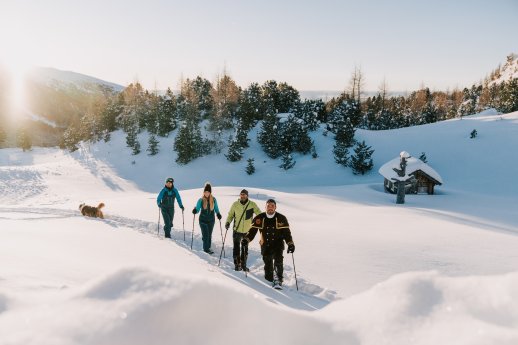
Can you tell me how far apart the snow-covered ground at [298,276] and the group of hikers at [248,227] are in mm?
430

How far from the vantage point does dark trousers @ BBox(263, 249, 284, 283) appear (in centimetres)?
730

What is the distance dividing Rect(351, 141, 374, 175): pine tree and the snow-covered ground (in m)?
5.39

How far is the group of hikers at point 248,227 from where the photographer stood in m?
7.23

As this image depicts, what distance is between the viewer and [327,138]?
1507 inches

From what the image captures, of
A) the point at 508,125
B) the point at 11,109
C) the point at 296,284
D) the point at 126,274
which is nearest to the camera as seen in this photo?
the point at 126,274

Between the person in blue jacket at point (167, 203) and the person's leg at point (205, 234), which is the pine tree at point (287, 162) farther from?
the person's leg at point (205, 234)

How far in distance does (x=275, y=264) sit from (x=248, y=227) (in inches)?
63.4

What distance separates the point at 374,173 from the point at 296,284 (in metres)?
27.2

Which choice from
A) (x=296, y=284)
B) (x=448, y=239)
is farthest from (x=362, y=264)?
(x=448, y=239)

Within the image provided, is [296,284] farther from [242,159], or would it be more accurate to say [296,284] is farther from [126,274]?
[242,159]

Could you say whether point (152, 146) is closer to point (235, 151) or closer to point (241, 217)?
point (235, 151)

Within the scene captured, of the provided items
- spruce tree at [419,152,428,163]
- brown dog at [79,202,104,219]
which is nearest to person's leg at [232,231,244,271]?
brown dog at [79,202,104,219]

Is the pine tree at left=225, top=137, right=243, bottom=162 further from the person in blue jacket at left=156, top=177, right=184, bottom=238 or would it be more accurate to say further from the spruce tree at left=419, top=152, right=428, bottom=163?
the person in blue jacket at left=156, top=177, right=184, bottom=238

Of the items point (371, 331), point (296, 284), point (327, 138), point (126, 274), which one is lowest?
point (296, 284)
